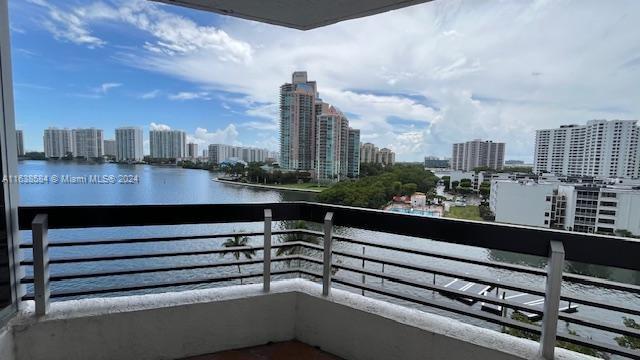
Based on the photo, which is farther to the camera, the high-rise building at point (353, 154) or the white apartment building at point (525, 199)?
the high-rise building at point (353, 154)

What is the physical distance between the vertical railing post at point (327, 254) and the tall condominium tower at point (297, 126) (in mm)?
7590

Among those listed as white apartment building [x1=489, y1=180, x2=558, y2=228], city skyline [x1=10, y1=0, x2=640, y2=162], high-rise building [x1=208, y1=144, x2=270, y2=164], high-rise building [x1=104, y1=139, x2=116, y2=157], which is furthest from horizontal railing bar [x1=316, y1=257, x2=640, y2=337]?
high-rise building [x1=104, y1=139, x2=116, y2=157]

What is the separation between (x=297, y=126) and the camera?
10.6 m

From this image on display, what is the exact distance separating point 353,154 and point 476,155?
4.44m

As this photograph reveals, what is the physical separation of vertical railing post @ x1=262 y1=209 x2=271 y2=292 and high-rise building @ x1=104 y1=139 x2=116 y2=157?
1038 cm

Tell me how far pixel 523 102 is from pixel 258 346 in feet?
88.7

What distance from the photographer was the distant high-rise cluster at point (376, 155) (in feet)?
35.7

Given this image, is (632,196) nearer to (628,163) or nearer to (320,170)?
(628,163)

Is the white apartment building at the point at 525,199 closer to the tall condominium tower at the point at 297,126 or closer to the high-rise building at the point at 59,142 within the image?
the tall condominium tower at the point at 297,126

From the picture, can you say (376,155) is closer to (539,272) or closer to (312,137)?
(312,137)

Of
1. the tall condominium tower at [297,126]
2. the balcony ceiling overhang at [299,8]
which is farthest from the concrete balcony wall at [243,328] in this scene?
the tall condominium tower at [297,126]

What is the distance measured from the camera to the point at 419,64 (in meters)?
28.8

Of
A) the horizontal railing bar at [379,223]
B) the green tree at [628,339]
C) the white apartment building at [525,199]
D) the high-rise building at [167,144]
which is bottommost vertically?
the green tree at [628,339]

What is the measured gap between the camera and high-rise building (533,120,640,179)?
24.4 ft
